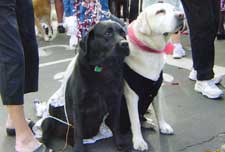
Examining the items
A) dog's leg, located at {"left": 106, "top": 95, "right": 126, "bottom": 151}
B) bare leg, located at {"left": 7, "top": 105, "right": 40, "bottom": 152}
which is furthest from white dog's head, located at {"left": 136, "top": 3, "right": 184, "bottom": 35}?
bare leg, located at {"left": 7, "top": 105, "right": 40, "bottom": 152}

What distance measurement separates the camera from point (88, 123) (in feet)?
9.55

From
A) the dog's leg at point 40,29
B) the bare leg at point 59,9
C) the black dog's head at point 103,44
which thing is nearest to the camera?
the black dog's head at point 103,44

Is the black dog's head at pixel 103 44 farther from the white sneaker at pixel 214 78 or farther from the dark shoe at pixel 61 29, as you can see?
the dark shoe at pixel 61 29

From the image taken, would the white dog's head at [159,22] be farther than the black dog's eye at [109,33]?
Yes

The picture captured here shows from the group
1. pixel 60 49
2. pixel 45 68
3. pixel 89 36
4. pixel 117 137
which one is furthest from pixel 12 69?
pixel 60 49

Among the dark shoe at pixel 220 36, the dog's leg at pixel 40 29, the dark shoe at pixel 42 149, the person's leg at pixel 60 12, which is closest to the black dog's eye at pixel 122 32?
the dark shoe at pixel 42 149

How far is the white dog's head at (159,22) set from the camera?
9.42ft

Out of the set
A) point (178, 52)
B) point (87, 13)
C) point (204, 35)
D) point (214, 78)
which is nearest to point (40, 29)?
point (178, 52)

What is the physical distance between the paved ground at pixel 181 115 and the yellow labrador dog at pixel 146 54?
0.80 ft

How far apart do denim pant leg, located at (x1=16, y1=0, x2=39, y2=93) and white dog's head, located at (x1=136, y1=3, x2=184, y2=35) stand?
823 millimetres

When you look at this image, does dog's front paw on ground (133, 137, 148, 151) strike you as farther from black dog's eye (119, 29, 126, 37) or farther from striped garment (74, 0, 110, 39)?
striped garment (74, 0, 110, 39)

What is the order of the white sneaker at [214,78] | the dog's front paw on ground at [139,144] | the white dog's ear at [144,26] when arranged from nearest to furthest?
the white dog's ear at [144,26]
the dog's front paw on ground at [139,144]
the white sneaker at [214,78]

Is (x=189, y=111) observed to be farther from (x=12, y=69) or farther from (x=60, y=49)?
(x=60, y=49)

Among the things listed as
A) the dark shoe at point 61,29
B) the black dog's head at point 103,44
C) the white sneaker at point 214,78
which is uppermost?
the black dog's head at point 103,44
